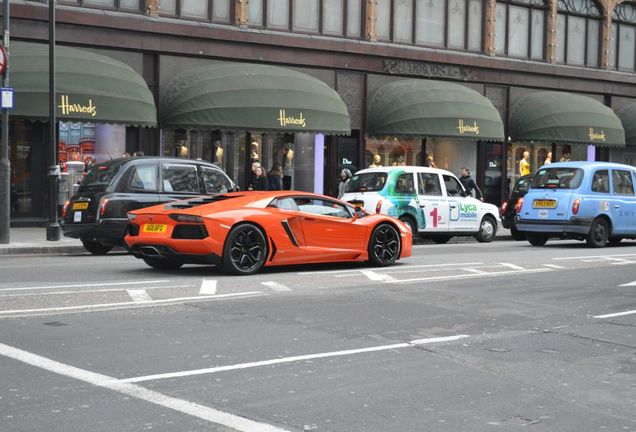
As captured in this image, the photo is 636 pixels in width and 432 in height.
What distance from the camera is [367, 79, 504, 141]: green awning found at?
1155 inches

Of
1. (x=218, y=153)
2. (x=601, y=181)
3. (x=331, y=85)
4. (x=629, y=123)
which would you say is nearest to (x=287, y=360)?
(x=601, y=181)

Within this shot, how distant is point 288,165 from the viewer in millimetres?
28891

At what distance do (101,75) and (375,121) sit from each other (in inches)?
368

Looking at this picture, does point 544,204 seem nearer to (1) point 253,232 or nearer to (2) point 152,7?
(1) point 253,232

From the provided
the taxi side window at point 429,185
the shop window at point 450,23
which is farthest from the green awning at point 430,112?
the taxi side window at point 429,185

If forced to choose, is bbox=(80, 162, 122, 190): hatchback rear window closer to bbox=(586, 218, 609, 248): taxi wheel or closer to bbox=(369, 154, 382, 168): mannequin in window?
bbox=(586, 218, 609, 248): taxi wheel

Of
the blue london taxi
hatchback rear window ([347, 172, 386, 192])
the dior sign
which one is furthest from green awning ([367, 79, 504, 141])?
the blue london taxi

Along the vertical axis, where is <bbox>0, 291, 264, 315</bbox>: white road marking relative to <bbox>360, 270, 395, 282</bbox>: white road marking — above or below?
below

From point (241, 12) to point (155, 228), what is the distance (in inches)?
587

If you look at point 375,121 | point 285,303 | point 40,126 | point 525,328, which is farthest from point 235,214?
point 375,121

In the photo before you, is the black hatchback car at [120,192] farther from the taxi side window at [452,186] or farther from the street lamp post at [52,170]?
the taxi side window at [452,186]

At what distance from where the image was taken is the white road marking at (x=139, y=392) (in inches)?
219

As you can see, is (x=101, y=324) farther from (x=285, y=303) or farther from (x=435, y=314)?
(x=435, y=314)

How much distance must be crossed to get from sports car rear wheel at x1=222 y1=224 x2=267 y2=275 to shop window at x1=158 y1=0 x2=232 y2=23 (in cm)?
1409
